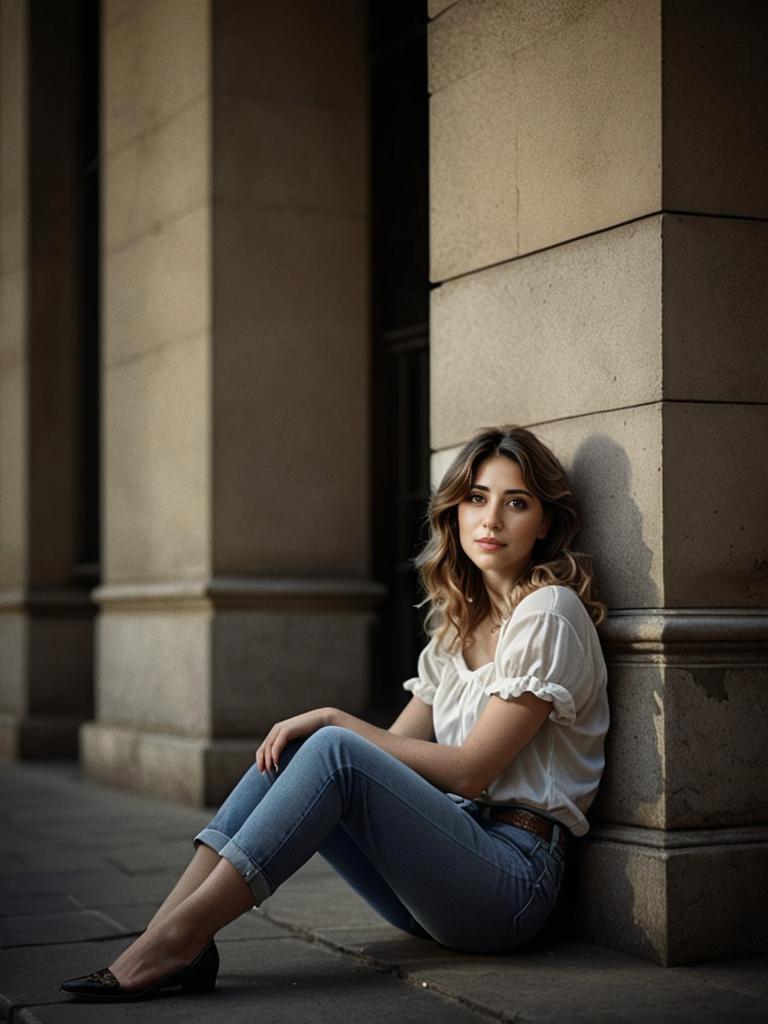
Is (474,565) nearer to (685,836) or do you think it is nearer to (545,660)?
(545,660)

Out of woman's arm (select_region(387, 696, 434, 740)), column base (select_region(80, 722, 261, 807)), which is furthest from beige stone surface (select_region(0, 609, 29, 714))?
woman's arm (select_region(387, 696, 434, 740))

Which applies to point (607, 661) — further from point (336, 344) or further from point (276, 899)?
point (336, 344)

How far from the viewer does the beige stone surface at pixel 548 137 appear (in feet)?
14.9

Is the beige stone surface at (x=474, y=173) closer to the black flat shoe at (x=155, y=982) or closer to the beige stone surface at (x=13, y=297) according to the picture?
the black flat shoe at (x=155, y=982)

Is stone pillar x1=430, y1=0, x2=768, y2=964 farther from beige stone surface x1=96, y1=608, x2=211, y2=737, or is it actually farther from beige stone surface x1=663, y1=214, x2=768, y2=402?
beige stone surface x1=96, y1=608, x2=211, y2=737

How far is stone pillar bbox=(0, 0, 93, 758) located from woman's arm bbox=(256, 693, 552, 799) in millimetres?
7263

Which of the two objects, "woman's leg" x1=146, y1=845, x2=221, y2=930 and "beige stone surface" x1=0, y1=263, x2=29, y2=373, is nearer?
"woman's leg" x1=146, y1=845, x2=221, y2=930

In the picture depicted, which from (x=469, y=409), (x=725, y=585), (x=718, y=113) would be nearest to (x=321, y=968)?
(x=725, y=585)

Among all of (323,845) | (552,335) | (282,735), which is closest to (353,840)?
(323,845)

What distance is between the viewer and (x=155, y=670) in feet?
29.2

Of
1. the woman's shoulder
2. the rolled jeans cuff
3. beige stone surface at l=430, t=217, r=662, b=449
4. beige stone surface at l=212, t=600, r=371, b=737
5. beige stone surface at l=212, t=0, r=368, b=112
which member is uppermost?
beige stone surface at l=212, t=0, r=368, b=112

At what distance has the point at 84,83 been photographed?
11680mm

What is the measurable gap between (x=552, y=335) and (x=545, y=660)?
114 centimetres

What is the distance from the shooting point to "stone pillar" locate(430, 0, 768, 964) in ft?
14.4
